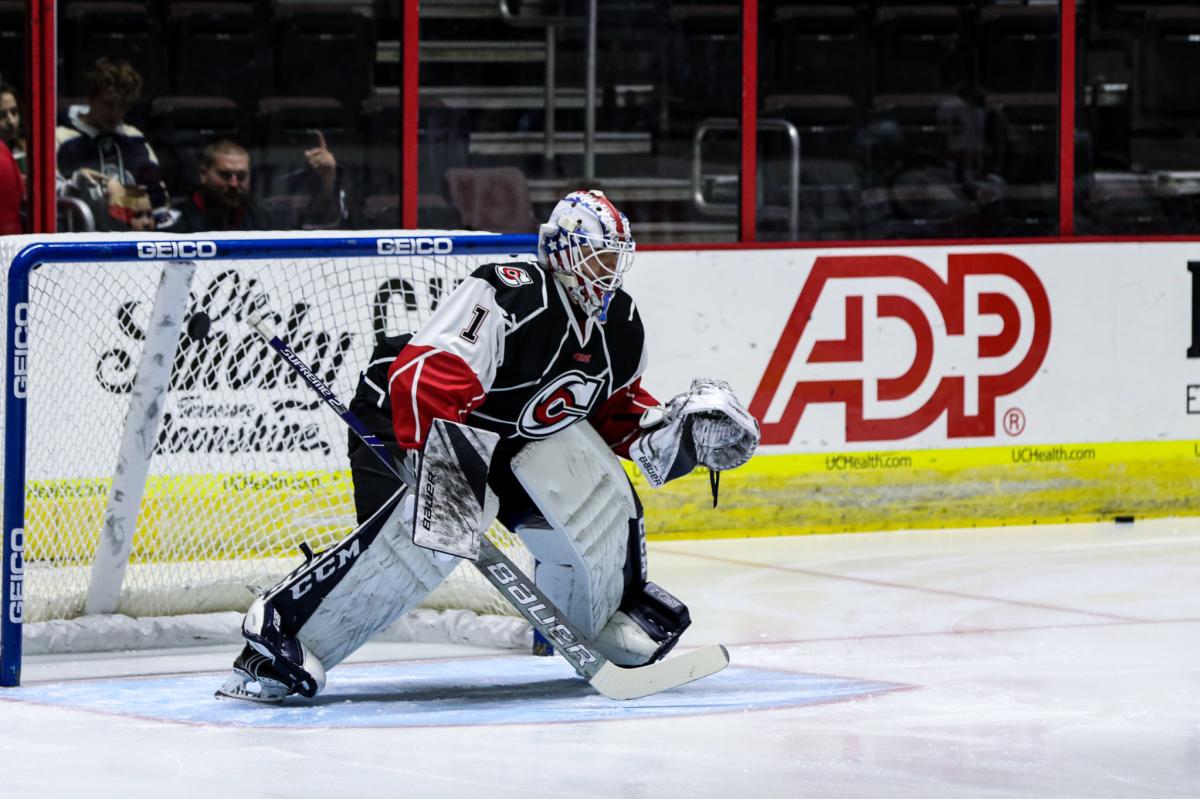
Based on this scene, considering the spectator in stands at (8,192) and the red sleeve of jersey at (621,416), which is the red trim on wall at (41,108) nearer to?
the spectator in stands at (8,192)

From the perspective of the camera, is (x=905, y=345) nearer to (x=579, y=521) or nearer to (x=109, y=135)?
(x=109, y=135)

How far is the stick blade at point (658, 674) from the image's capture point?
4.68m

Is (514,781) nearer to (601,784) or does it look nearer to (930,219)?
(601,784)

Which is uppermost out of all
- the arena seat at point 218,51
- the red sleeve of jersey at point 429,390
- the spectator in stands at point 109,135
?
the arena seat at point 218,51

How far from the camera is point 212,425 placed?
5.85 m

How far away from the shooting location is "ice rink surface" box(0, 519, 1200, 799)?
13.1 ft

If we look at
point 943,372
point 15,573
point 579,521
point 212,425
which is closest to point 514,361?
point 579,521

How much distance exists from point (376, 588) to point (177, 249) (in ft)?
2.87

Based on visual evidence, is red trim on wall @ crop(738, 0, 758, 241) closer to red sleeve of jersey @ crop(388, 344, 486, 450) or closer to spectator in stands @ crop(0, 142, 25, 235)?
spectator in stands @ crop(0, 142, 25, 235)

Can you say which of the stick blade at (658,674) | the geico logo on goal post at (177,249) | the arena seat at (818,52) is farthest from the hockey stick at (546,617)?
the arena seat at (818,52)

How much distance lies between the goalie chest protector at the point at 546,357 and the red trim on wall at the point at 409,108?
2264 mm

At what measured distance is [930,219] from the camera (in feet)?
24.3

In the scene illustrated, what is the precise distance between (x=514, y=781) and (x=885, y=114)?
383cm

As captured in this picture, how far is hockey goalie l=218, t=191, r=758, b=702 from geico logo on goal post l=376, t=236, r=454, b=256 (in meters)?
0.46
